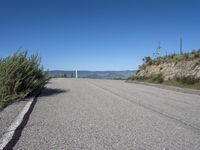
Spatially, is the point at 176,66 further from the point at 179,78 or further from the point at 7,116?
the point at 7,116

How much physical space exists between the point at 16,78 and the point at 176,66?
1909cm

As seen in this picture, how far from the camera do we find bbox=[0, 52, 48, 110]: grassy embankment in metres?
13.7

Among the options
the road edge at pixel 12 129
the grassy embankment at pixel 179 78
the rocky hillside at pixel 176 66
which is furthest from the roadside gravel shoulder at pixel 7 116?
the rocky hillside at pixel 176 66

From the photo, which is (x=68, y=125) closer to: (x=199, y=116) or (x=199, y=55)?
(x=199, y=116)

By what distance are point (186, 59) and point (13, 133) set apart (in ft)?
80.3

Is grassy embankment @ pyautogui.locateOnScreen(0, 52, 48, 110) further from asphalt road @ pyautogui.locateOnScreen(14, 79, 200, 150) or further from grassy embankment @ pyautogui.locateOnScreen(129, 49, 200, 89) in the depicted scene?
grassy embankment @ pyautogui.locateOnScreen(129, 49, 200, 89)

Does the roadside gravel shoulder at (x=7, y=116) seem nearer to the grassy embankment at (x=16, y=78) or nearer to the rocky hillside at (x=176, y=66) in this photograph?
the grassy embankment at (x=16, y=78)

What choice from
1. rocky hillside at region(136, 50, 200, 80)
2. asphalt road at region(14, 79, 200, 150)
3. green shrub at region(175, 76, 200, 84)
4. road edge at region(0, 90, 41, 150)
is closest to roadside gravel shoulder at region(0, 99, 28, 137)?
road edge at region(0, 90, 41, 150)

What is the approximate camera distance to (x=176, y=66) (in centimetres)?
3120

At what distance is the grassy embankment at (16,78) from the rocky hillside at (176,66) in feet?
44.6

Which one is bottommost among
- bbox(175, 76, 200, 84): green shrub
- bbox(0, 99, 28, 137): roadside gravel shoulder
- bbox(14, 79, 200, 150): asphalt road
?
bbox(14, 79, 200, 150): asphalt road

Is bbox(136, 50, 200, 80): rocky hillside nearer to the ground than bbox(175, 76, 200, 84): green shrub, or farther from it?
farther from it

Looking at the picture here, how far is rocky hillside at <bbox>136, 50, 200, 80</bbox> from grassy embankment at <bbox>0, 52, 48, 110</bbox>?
13603 mm

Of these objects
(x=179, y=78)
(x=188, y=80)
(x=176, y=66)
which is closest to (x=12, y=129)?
(x=188, y=80)
